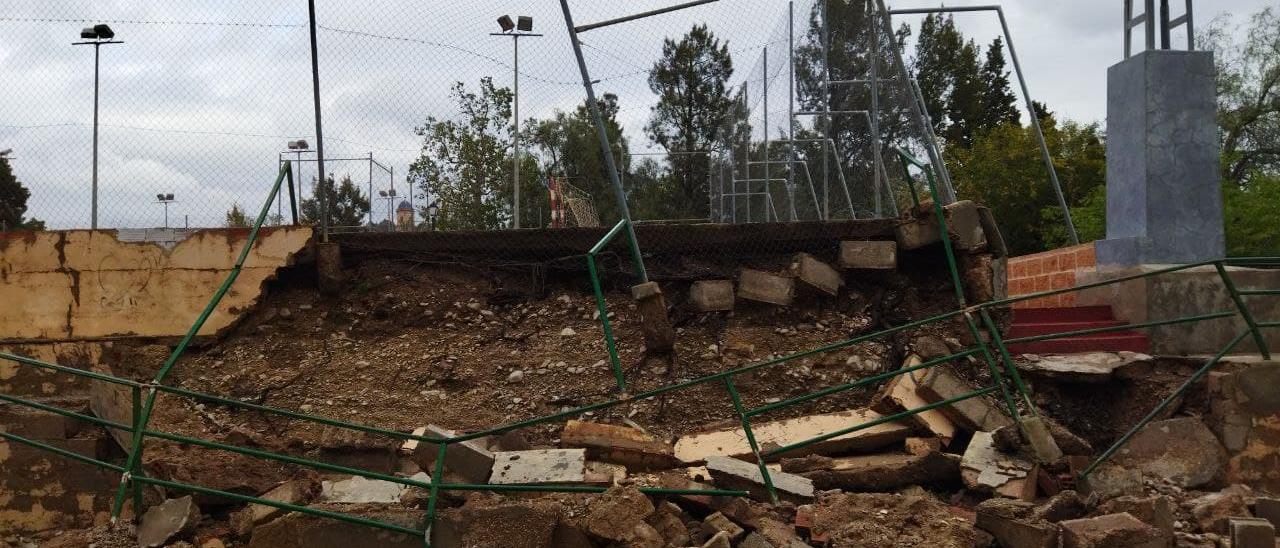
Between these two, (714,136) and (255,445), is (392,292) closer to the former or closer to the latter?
(255,445)

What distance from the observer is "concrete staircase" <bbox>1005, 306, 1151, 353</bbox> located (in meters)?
7.29

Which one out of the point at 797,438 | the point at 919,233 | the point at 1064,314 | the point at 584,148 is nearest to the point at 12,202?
the point at 584,148

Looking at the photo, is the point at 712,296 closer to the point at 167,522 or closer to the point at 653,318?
the point at 653,318

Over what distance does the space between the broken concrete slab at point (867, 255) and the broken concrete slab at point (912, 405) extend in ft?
3.79

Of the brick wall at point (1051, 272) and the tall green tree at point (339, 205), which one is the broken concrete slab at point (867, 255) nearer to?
the brick wall at point (1051, 272)

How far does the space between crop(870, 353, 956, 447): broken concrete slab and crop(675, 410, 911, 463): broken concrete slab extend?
85 mm

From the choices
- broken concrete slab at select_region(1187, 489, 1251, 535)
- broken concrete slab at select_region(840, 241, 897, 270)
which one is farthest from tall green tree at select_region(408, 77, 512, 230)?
broken concrete slab at select_region(1187, 489, 1251, 535)

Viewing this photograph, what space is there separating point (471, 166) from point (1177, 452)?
22.0 ft

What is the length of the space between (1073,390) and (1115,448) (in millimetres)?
1353

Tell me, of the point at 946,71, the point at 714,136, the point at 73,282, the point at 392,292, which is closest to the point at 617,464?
the point at 392,292

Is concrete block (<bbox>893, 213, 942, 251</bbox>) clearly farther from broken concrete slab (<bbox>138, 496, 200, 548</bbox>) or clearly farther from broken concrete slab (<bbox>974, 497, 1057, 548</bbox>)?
broken concrete slab (<bbox>138, 496, 200, 548</bbox>)

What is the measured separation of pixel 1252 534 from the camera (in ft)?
16.4

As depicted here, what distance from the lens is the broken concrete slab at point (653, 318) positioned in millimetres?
7395

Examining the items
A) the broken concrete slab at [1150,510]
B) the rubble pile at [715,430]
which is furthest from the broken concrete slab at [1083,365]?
the broken concrete slab at [1150,510]
